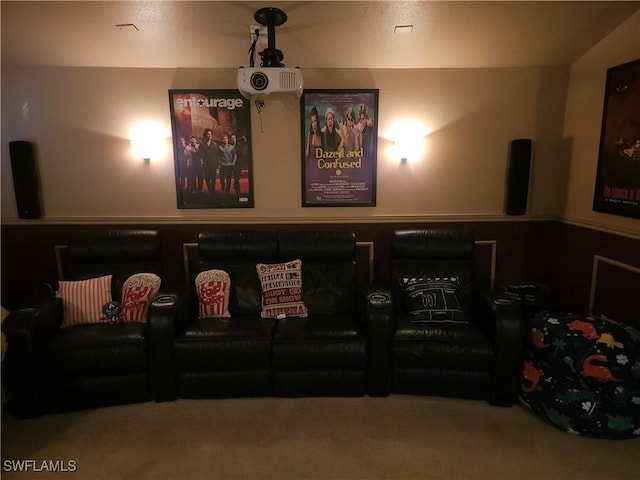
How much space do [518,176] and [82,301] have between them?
3.52 metres

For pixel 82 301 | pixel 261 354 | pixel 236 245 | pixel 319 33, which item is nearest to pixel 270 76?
pixel 319 33

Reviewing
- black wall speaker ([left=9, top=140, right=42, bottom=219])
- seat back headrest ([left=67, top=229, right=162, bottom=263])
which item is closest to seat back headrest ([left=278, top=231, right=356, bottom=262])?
seat back headrest ([left=67, top=229, right=162, bottom=263])

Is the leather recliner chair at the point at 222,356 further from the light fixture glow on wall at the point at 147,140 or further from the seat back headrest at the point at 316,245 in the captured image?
the light fixture glow on wall at the point at 147,140

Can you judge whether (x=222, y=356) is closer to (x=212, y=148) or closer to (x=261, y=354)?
(x=261, y=354)

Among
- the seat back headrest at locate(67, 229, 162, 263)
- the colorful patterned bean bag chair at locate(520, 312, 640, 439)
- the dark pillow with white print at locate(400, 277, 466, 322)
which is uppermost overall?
the seat back headrest at locate(67, 229, 162, 263)

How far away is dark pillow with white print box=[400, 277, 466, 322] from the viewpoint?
8.83 ft

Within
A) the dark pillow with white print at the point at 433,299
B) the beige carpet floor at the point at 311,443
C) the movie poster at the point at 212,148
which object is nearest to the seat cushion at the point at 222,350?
the beige carpet floor at the point at 311,443

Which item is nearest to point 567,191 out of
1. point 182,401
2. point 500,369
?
point 500,369

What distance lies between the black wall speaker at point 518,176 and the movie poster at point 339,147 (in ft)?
Result: 3.78

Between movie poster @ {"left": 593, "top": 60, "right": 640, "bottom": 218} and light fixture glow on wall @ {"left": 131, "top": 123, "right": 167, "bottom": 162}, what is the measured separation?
11.2 ft

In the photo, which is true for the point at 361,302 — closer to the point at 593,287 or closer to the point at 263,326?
the point at 263,326

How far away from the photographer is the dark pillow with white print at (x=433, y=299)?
8.83ft

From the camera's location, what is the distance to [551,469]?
192 centimetres

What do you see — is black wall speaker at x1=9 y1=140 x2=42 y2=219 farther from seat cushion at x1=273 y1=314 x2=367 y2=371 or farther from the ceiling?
seat cushion at x1=273 y1=314 x2=367 y2=371
